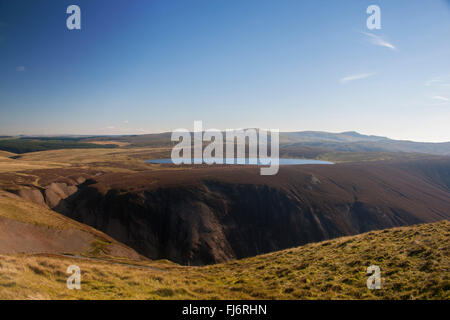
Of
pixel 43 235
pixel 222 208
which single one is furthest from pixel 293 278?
pixel 222 208

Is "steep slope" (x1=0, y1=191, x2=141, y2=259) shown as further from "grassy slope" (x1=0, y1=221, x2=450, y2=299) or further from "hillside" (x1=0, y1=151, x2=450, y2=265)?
"grassy slope" (x1=0, y1=221, x2=450, y2=299)

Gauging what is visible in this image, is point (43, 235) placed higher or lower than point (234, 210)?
higher

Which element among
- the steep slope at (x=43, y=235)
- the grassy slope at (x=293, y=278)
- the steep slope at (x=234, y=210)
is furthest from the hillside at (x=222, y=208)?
the grassy slope at (x=293, y=278)

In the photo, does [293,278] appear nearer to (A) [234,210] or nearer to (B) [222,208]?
(B) [222,208]

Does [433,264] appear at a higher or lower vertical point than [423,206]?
higher
